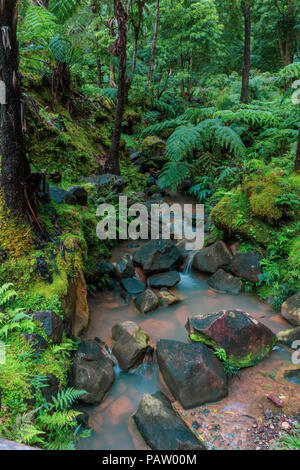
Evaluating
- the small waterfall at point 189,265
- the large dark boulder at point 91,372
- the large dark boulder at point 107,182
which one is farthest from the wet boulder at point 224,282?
the large dark boulder at point 107,182

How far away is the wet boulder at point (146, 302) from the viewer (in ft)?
14.3

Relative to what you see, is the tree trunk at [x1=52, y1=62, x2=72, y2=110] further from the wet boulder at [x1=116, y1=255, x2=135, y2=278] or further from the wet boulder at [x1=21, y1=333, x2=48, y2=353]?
the wet boulder at [x1=21, y1=333, x2=48, y2=353]

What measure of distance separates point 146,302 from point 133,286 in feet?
1.71

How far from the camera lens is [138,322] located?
13.6ft

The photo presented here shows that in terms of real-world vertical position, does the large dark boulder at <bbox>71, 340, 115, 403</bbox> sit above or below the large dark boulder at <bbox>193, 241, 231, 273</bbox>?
below

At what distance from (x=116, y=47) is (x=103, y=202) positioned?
338 cm

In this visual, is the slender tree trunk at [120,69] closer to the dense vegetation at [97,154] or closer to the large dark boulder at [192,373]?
the dense vegetation at [97,154]

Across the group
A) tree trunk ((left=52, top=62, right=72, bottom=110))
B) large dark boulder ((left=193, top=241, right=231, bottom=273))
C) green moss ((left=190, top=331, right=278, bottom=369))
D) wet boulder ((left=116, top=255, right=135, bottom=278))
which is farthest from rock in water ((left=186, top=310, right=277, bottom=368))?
tree trunk ((left=52, top=62, right=72, bottom=110))

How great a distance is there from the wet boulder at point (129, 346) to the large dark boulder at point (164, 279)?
1.29m

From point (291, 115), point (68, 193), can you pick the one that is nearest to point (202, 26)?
point (291, 115)

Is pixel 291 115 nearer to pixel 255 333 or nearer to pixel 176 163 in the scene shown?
pixel 176 163

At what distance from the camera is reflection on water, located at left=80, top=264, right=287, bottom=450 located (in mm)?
2682

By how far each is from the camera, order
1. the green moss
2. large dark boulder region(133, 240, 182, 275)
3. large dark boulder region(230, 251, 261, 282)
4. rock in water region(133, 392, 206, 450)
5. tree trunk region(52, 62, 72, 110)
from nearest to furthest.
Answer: rock in water region(133, 392, 206, 450), the green moss, large dark boulder region(230, 251, 261, 282), large dark boulder region(133, 240, 182, 275), tree trunk region(52, 62, 72, 110)

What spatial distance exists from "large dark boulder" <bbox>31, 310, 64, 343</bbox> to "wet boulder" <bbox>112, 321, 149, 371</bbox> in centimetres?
80
